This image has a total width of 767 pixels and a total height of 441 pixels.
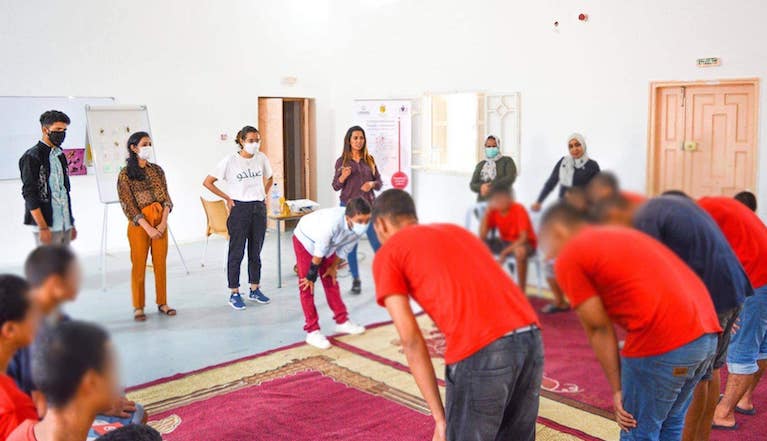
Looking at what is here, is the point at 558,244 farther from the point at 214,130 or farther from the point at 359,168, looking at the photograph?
the point at 214,130

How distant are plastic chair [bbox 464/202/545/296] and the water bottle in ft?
12.2

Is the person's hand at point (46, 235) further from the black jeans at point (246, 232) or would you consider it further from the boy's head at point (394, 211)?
the black jeans at point (246, 232)

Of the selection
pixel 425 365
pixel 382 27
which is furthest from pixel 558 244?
pixel 382 27

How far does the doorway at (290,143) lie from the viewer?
431cm

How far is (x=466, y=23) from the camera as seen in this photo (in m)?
1.47

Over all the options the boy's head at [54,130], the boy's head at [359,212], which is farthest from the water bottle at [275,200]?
the boy's head at [54,130]

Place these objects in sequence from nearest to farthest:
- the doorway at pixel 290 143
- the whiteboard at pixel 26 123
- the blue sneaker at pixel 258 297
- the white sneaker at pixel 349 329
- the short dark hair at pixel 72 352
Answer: the short dark hair at pixel 72 352 → the doorway at pixel 290 143 → the blue sneaker at pixel 258 297 → the white sneaker at pixel 349 329 → the whiteboard at pixel 26 123

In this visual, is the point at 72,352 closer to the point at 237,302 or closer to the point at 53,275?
the point at 53,275

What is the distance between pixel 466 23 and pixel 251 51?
16.0ft

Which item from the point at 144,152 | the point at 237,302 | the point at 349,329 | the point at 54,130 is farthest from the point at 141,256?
the point at 54,130

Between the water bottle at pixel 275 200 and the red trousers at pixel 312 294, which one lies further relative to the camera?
the water bottle at pixel 275 200

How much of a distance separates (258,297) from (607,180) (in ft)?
14.9

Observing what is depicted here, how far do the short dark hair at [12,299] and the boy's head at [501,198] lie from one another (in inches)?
27.3

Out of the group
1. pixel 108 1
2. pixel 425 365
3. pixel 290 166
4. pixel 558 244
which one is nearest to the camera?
pixel 558 244
